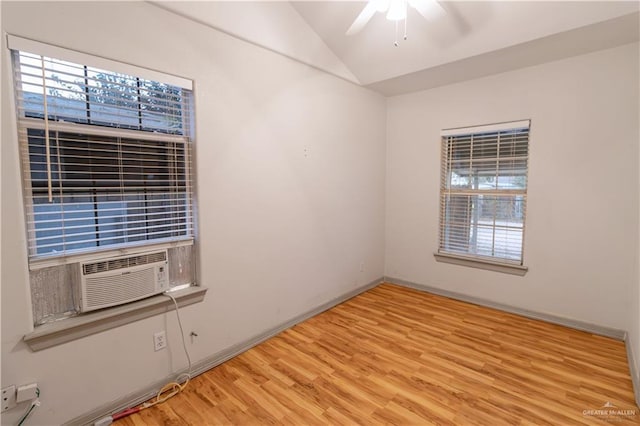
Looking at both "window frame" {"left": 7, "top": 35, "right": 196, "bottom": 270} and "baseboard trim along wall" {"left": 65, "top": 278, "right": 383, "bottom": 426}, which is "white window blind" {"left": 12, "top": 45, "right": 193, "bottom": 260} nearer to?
"window frame" {"left": 7, "top": 35, "right": 196, "bottom": 270}

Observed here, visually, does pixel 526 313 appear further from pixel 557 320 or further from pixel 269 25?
pixel 269 25

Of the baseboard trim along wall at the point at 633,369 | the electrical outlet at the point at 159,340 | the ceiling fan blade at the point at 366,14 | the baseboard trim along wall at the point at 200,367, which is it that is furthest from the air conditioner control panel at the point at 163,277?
the baseboard trim along wall at the point at 633,369

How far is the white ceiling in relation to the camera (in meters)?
2.31

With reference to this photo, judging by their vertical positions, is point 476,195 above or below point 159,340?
above

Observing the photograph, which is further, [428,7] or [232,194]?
[232,194]

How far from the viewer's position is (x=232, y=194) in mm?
2525

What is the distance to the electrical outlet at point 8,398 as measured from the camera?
1.58 metres

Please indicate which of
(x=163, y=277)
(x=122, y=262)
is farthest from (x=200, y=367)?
(x=122, y=262)

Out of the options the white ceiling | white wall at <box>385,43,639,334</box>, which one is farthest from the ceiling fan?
white wall at <box>385,43,639,334</box>

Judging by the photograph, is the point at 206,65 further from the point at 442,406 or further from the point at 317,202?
the point at 442,406

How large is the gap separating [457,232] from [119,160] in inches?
137

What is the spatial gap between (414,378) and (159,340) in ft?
5.98

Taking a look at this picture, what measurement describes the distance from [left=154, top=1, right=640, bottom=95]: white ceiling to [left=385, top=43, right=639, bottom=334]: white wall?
0.21 meters

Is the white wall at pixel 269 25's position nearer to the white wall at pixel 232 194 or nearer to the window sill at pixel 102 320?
the white wall at pixel 232 194
